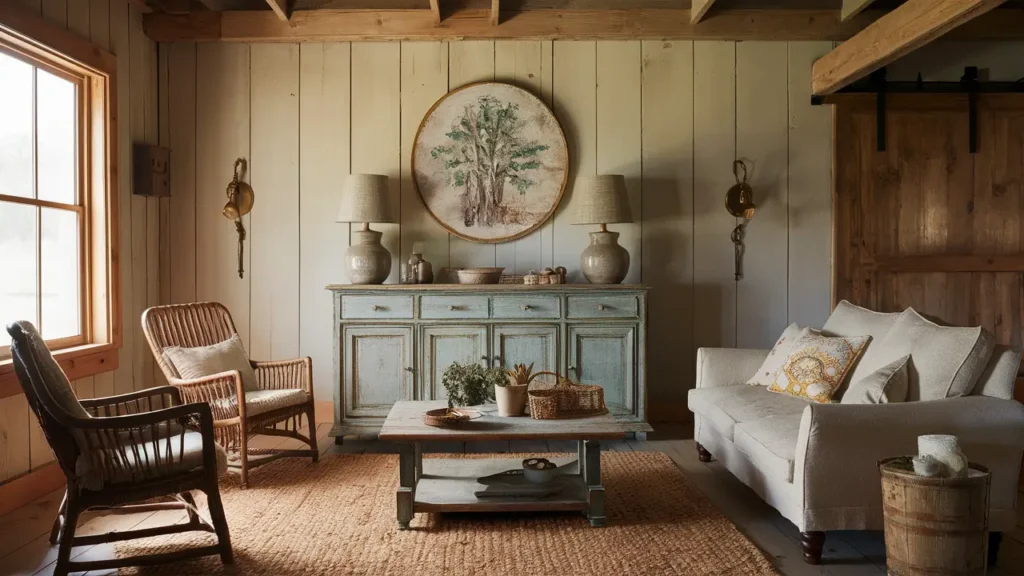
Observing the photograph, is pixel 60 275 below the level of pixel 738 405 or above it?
above

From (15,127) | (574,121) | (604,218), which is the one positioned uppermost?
(574,121)

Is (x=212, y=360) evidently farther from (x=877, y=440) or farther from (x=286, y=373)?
(x=877, y=440)

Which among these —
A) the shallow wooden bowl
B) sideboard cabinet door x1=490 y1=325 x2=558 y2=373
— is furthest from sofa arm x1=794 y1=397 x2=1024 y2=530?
the shallow wooden bowl

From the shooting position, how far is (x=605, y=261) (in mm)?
4824

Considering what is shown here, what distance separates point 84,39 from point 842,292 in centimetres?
494

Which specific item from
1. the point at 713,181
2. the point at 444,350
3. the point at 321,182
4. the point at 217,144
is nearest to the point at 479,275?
the point at 444,350

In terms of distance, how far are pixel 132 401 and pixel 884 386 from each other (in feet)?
10.1

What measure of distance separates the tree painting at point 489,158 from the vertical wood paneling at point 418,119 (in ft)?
0.69

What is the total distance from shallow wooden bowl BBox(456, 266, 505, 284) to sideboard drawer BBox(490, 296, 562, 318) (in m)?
0.17

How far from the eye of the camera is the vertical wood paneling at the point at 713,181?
206 inches

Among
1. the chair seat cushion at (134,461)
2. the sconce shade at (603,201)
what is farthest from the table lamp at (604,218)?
the chair seat cushion at (134,461)

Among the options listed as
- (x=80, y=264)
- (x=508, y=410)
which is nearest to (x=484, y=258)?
(x=508, y=410)

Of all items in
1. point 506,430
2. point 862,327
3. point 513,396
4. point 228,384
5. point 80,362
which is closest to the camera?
point 506,430

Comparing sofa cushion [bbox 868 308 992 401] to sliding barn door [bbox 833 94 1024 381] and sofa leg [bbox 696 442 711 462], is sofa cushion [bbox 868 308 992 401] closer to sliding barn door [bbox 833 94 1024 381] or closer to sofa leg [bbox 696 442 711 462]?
sofa leg [bbox 696 442 711 462]
